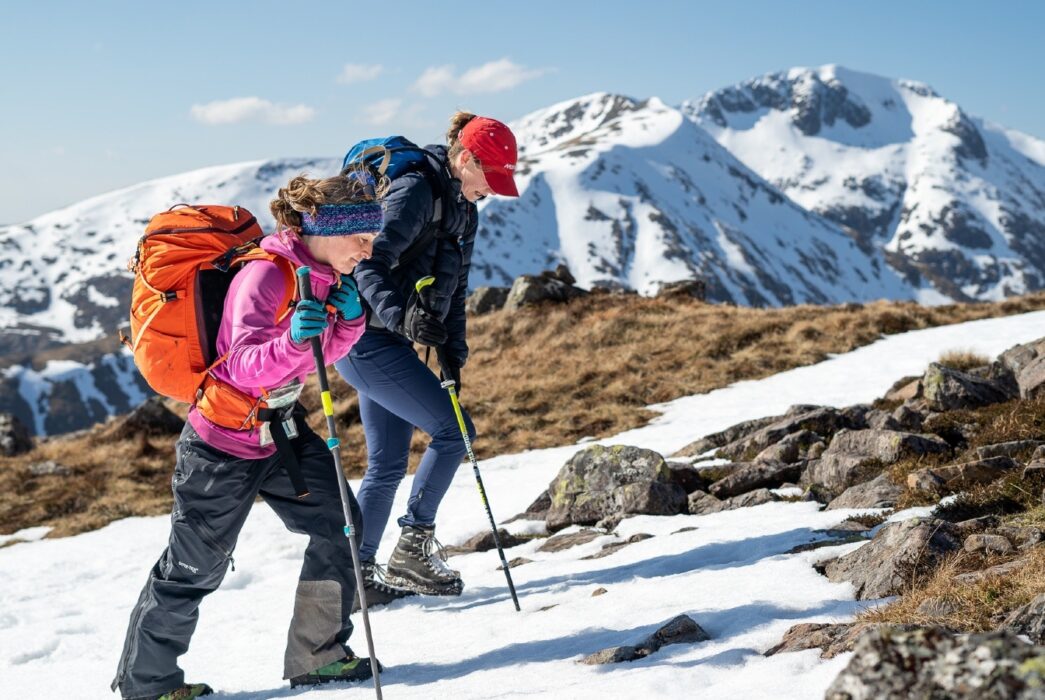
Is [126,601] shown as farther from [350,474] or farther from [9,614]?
[350,474]

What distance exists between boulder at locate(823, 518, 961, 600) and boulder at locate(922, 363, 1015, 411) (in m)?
4.58

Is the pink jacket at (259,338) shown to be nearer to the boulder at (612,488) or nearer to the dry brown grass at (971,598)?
the dry brown grass at (971,598)

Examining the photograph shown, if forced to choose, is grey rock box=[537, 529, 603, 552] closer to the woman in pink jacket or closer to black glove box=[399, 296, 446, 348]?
black glove box=[399, 296, 446, 348]

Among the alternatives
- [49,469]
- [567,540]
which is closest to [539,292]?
[49,469]

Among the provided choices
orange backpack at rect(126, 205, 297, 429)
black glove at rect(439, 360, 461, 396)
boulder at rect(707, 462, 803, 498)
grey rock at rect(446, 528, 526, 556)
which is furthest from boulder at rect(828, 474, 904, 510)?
orange backpack at rect(126, 205, 297, 429)

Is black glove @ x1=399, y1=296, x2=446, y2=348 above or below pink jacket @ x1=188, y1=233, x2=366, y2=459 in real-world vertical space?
below

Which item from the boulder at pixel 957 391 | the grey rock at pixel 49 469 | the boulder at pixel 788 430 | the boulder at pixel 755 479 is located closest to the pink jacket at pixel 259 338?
the boulder at pixel 755 479

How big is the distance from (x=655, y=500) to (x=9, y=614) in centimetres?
663

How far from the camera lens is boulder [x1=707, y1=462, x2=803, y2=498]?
8.80 metres

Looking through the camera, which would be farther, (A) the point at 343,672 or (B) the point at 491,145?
(B) the point at 491,145

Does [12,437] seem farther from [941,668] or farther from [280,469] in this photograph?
[941,668]

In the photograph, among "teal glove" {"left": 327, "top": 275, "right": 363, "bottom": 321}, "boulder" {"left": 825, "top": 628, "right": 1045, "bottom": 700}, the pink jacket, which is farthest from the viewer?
"teal glove" {"left": 327, "top": 275, "right": 363, "bottom": 321}

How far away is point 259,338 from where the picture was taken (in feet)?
15.1

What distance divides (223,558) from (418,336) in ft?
6.46
